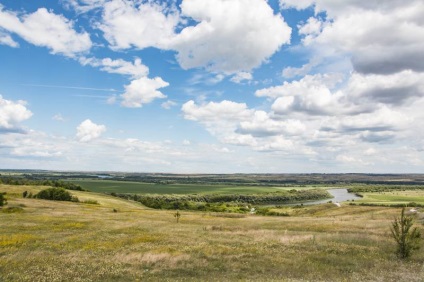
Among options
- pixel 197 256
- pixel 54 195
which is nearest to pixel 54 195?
pixel 54 195

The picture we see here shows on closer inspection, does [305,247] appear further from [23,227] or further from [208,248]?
[23,227]

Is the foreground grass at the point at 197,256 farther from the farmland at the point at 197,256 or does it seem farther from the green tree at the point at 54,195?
the green tree at the point at 54,195

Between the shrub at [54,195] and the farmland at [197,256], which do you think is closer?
the farmland at [197,256]

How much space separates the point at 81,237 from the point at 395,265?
28.7m

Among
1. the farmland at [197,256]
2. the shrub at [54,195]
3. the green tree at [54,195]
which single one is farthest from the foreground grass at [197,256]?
the green tree at [54,195]

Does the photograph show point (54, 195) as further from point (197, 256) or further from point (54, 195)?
point (197, 256)

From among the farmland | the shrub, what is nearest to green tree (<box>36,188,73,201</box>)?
the shrub

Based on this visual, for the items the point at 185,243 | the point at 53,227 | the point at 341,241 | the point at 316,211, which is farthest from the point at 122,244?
the point at 316,211

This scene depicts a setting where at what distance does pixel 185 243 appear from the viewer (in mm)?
34031

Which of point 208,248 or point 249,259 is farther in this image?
point 208,248

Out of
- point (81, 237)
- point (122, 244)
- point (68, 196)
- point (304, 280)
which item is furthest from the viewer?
point (68, 196)

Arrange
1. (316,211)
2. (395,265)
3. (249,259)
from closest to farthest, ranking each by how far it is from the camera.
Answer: (395,265)
(249,259)
(316,211)

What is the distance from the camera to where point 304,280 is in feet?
69.9

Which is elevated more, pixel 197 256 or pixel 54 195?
pixel 197 256
